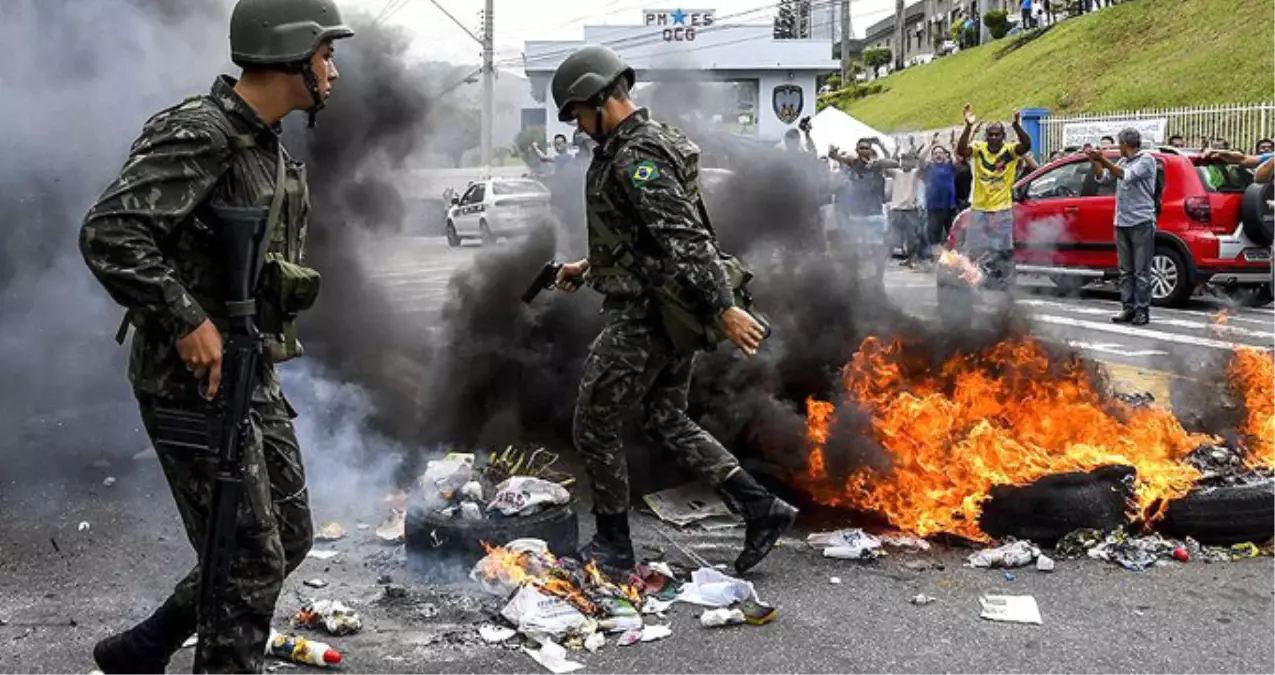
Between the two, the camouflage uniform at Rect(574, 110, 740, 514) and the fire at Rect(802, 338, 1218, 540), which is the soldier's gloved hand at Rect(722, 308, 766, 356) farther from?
the fire at Rect(802, 338, 1218, 540)

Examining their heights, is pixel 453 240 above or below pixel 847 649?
above

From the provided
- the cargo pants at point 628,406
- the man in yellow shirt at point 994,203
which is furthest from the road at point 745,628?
the man in yellow shirt at point 994,203

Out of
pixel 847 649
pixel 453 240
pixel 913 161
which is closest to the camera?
pixel 847 649

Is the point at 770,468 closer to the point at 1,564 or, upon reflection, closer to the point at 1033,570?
the point at 1033,570

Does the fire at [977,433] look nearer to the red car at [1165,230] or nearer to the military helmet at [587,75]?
the military helmet at [587,75]

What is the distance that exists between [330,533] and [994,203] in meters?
8.86

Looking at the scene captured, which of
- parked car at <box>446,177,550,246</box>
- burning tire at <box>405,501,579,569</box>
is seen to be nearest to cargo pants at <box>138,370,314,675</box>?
burning tire at <box>405,501,579,569</box>

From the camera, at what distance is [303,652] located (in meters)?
3.58

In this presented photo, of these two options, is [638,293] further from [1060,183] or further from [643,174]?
[1060,183]

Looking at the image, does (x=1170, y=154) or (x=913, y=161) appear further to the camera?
(x=913, y=161)

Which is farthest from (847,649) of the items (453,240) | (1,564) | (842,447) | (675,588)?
(453,240)

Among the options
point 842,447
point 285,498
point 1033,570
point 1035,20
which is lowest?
point 1033,570

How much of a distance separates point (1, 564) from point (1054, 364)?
4.63 m

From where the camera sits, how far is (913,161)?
51.6 feet
